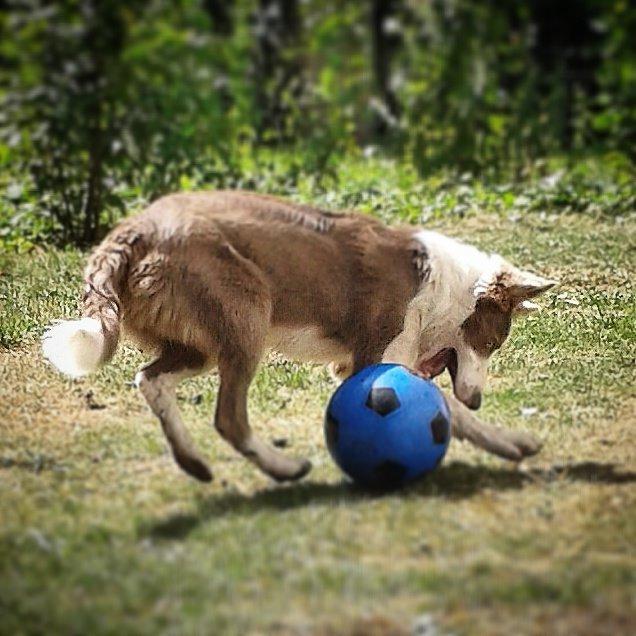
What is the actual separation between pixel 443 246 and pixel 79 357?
1.82 m

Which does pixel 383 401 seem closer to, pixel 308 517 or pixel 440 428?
pixel 440 428

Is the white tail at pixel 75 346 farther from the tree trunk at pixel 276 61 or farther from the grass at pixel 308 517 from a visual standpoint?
the tree trunk at pixel 276 61

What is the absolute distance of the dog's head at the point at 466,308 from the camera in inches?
224

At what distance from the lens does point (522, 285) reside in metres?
5.73

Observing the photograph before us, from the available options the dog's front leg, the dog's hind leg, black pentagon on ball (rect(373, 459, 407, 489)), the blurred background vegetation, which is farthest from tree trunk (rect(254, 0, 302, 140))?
black pentagon on ball (rect(373, 459, 407, 489))

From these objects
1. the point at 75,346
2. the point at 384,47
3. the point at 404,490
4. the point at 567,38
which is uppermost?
the point at 567,38

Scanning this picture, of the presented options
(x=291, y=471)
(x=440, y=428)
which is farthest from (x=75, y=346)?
(x=440, y=428)

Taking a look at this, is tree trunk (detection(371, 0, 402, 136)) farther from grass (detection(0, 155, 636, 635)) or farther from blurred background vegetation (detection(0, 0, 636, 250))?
grass (detection(0, 155, 636, 635))

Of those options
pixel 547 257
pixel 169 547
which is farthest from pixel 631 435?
pixel 547 257

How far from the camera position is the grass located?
3721 mm

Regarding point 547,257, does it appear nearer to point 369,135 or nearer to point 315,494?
point 315,494

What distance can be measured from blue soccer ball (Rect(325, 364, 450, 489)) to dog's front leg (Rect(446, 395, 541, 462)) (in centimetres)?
28

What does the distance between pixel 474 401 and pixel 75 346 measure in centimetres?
178

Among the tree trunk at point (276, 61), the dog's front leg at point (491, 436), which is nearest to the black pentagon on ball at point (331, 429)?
the dog's front leg at point (491, 436)
